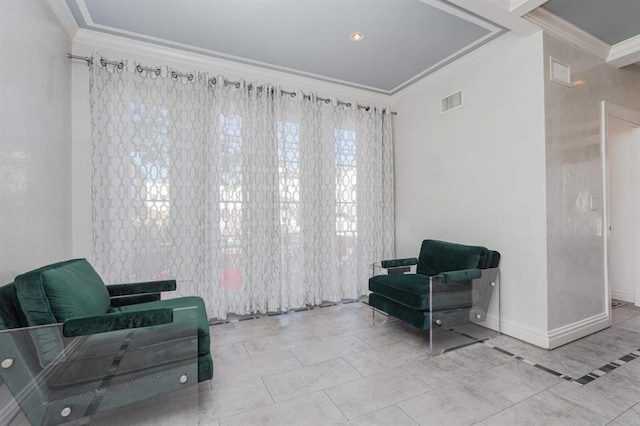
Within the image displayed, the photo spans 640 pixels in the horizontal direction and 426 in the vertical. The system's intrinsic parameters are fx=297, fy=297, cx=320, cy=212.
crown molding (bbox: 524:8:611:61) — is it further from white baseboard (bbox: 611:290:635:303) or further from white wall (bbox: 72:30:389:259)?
white wall (bbox: 72:30:389:259)

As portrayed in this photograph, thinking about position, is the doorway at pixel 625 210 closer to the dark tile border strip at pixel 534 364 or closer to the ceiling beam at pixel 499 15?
the ceiling beam at pixel 499 15

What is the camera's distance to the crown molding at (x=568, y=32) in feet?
8.14

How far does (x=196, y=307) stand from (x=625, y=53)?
4566 millimetres

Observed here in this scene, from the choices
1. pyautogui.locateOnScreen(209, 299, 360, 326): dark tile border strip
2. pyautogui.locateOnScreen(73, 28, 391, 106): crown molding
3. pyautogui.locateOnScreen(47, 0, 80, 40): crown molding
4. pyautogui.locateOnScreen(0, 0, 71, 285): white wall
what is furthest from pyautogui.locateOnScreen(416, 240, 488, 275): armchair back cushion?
pyautogui.locateOnScreen(47, 0, 80, 40): crown molding

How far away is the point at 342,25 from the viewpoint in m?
2.65

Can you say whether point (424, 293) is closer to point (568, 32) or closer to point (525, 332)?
point (525, 332)

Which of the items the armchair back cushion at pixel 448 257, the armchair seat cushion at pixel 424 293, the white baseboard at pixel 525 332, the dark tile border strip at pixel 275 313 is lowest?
the dark tile border strip at pixel 275 313

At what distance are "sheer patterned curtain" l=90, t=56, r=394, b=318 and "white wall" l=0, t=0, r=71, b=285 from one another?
30 cm

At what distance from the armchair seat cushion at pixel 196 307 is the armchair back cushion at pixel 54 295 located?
0.30 meters

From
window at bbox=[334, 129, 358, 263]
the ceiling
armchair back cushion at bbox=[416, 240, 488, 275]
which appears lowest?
armchair back cushion at bbox=[416, 240, 488, 275]

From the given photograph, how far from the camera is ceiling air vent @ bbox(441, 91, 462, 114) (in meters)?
3.35

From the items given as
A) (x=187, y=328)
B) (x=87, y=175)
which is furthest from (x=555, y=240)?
(x=87, y=175)

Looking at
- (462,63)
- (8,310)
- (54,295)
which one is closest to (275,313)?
(54,295)

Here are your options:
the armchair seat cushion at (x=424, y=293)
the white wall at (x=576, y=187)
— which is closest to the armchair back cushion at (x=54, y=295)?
the armchair seat cushion at (x=424, y=293)
